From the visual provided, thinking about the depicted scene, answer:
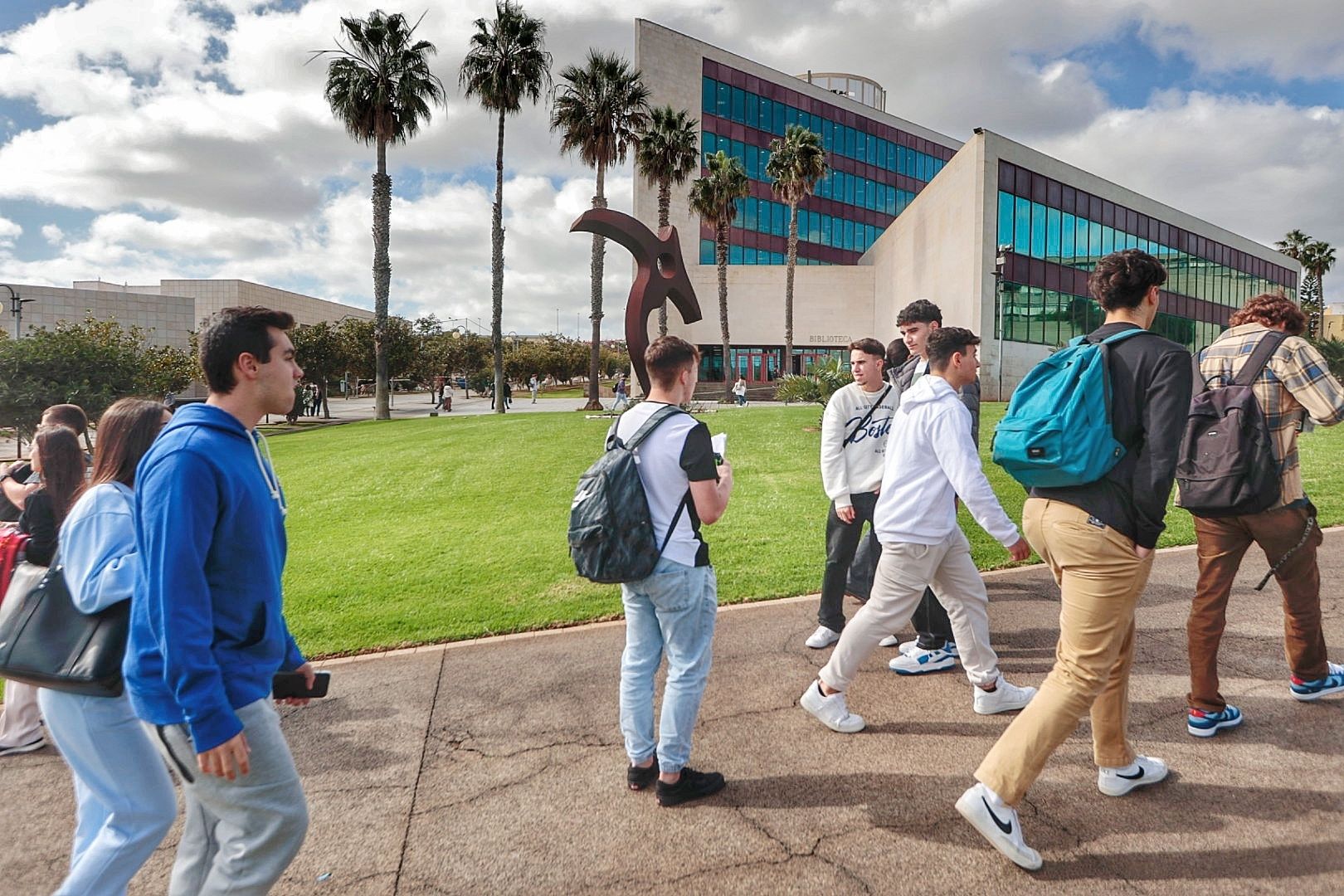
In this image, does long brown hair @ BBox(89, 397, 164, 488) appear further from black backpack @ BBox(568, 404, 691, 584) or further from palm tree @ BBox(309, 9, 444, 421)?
palm tree @ BBox(309, 9, 444, 421)

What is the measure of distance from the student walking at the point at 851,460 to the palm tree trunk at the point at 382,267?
31351 mm

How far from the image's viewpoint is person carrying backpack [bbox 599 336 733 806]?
2.96 metres

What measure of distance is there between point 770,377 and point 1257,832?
51.0 m

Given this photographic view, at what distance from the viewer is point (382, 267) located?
112 feet

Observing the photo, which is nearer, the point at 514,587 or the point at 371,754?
the point at 371,754

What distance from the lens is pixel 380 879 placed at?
278cm

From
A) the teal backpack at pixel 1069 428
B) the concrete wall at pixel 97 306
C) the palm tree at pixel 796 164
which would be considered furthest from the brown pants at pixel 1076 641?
the concrete wall at pixel 97 306

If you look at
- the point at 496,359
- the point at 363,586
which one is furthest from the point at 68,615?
the point at 496,359

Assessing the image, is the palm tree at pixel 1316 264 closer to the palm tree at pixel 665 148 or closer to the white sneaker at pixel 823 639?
the palm tree at pixel 665 148

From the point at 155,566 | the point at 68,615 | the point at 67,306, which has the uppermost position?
the point at 67,306

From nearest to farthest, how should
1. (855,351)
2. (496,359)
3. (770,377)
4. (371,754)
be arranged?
(371,754), (855,351), (496,359), (770,377)

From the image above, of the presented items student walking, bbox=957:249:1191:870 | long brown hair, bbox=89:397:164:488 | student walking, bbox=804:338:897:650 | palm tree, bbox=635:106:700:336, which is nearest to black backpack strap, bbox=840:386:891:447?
student walking, bbox=804:338:897:650

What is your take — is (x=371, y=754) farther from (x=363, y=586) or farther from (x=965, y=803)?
(x=363, y=586)

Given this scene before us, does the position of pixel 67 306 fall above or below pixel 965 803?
above
